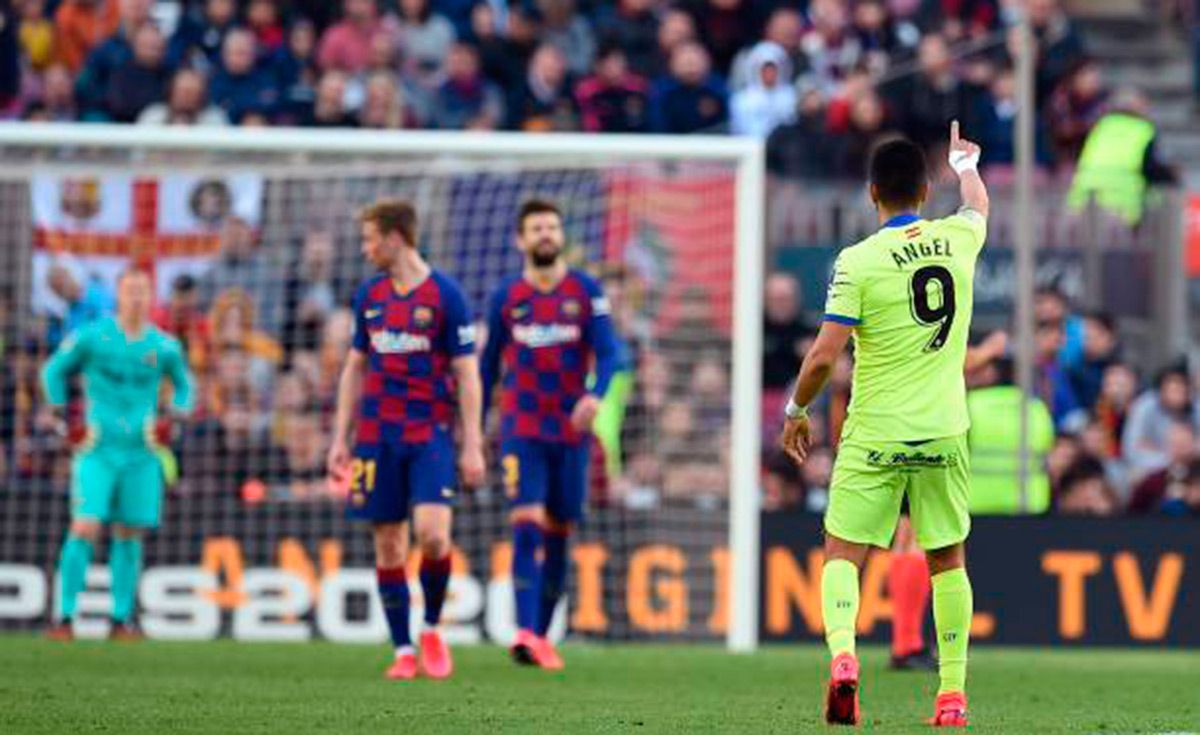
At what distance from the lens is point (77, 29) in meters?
22.8

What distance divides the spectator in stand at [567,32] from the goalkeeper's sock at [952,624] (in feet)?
44.3

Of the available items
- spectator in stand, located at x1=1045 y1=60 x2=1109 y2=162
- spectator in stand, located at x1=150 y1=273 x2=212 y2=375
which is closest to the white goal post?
spectator in stand, located at x1=150 y1=273 x2=212 y2=375

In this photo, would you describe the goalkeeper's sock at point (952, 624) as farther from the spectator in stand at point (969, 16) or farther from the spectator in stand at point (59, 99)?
the spectator in stand at point (969, 16)

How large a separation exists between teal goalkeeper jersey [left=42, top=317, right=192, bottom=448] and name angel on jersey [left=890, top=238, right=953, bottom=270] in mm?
7938

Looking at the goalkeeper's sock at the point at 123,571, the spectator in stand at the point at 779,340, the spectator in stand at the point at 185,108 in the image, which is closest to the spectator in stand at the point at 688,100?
the spectator in stand at the point at 779,340

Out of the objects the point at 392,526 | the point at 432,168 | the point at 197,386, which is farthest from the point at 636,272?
the point at 392,526

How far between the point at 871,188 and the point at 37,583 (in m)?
9.70

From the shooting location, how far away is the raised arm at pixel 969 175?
10375 millimetres

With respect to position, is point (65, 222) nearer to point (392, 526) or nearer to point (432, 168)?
point (432, 168)

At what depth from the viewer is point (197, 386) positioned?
19.3 meters

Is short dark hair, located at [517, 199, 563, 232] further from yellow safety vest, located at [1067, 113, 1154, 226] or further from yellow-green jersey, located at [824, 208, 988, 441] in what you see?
yellow safety vest, located at [1067, 113, 1154, 226]

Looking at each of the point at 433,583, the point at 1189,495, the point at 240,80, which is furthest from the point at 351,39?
the point at 433,583

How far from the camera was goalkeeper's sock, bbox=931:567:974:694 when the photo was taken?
1024 cm

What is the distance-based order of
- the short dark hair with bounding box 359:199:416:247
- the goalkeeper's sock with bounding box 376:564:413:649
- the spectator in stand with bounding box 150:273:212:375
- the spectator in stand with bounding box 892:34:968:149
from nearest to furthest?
the short dark hair with bounding box 359:199:416:247 → the goalkeeper's sock with bounding box 376:564:413:649 → the spectator in stand with bounding box 150:273:212:375 → the spectator in stand with bounding box 892:34:968:149
